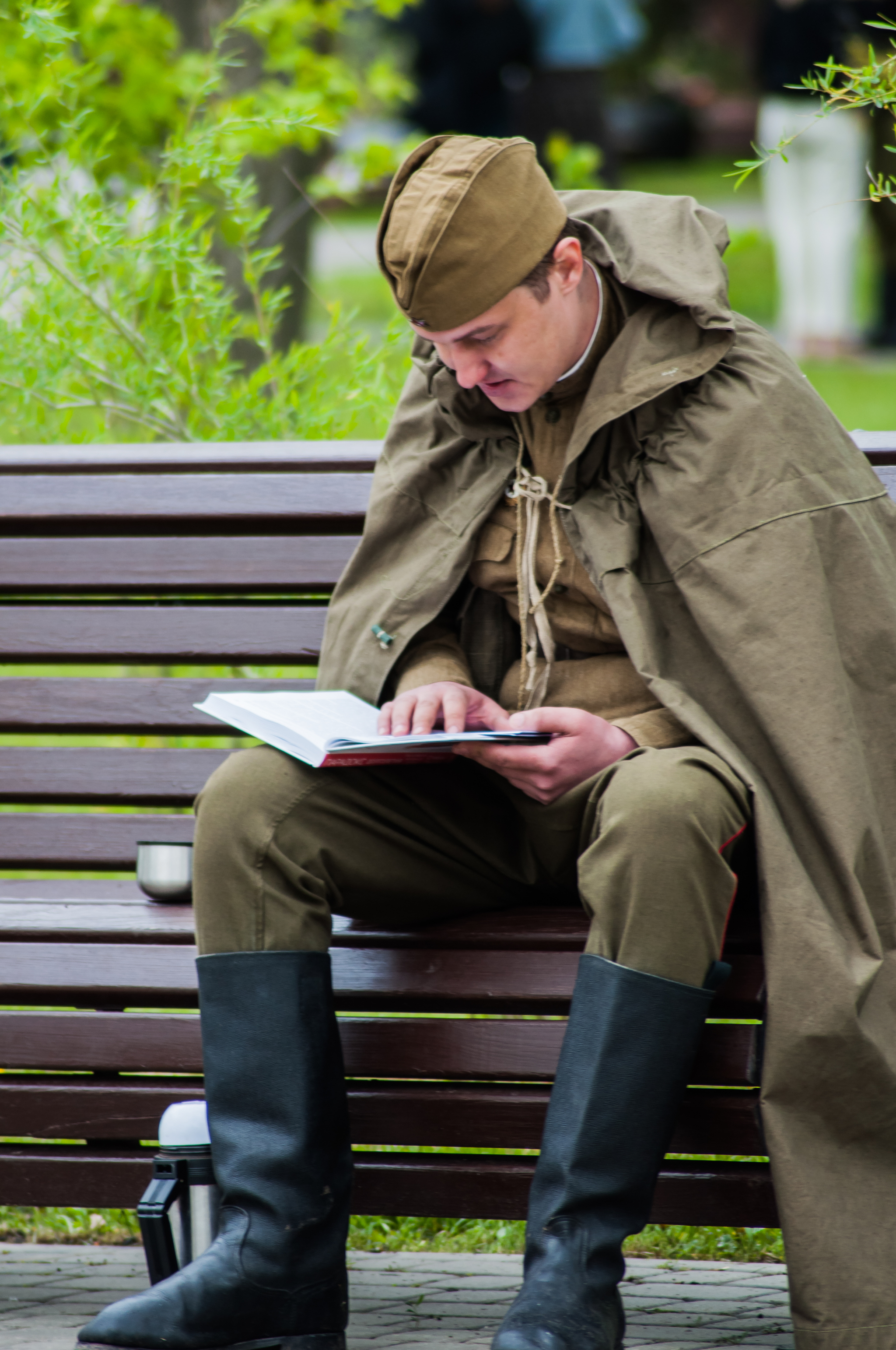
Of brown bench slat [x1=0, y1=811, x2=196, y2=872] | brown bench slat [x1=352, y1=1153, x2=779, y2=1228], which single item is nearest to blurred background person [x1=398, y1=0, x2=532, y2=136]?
brown bench slat [x1=0, y1=811, x2=196, y2=872]

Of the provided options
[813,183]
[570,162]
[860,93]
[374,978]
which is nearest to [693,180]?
[813,183]

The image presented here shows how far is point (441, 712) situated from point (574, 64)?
608 cm

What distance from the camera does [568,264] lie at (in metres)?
2.53

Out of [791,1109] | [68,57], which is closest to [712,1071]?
[791,1109]

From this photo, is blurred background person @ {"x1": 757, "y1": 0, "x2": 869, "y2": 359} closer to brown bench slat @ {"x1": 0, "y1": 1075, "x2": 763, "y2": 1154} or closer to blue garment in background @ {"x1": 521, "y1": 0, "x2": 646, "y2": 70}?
blue garment in background @ {"x1": 521, "y1": 0, "x2": 646, "y2": 70}

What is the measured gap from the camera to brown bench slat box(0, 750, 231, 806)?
3107 millimetres

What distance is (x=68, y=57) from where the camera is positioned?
14.9 ft

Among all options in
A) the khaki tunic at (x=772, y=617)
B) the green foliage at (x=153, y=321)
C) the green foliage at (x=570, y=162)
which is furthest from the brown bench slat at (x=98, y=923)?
the green foliage at (x=570, y=162)

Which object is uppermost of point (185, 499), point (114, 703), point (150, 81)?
point (150, 81)

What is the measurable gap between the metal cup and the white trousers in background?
5664 millimetres

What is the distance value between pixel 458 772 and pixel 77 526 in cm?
103

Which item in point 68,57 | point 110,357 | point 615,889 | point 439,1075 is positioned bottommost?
point 439,1075

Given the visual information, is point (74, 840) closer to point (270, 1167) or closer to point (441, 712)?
point (441, 712)

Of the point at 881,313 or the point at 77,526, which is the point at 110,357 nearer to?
the point at 77,526
